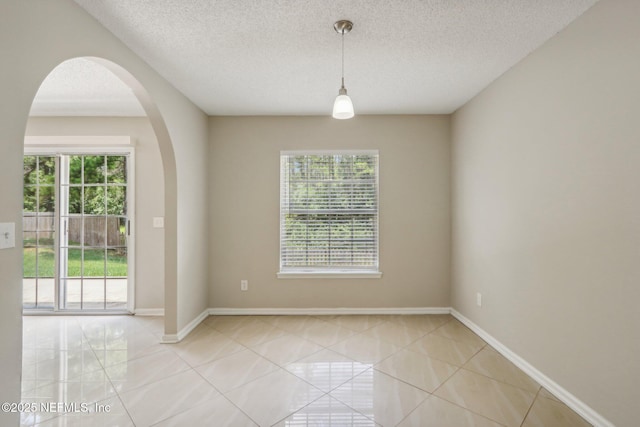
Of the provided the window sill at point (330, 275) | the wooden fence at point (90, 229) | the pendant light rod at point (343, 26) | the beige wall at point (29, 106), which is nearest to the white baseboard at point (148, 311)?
the wooden fence at point (90, 229)

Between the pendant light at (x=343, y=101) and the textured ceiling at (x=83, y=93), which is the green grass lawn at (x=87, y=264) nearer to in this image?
the textured ceiling at (x=83, y=93)

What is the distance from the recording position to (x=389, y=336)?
3.21 meters

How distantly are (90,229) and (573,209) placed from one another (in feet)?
16.6

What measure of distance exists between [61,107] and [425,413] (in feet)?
16.0

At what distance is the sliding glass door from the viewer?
3998mm

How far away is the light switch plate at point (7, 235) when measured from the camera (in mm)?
1426

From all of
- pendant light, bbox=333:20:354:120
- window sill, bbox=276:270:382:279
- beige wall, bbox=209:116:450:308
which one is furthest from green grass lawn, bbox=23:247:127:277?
pendant light, bbox=333:20:354:120

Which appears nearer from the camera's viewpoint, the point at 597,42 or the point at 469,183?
the point at 597,42

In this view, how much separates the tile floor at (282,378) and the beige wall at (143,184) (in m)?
0.56

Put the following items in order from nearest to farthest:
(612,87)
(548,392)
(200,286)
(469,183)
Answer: (612,87) → (548,392) → (469,183) → (200,286)

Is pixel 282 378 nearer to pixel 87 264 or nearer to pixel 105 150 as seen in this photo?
pixel 87 264

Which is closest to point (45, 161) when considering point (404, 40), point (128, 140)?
point (128, 140)

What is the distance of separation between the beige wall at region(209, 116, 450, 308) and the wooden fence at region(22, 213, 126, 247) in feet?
4.17

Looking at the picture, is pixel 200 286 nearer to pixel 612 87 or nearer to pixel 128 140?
pixel 128 140
